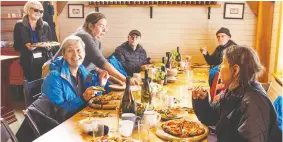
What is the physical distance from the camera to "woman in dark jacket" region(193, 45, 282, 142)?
161 centimetres

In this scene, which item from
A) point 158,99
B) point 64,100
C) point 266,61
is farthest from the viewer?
point 266,61

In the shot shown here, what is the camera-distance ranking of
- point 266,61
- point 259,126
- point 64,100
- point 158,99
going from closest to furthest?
point 259,126 < point 64,100 < point 158,99 < point 266,61

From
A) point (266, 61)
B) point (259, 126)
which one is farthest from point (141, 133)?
point (266, 61)

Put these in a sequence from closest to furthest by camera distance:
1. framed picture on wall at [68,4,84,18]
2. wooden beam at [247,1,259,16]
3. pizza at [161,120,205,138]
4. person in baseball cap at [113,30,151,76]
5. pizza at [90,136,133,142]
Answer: pizza at [90,136,133,142] < pizza at [161,120,205,138] < person in baseball cap at [113,30,151,76] < wooden beam at [247,1,259,16] < framed picture on wall at [68,4,84,18]

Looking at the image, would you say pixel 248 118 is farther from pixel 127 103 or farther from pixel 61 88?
pixel 61 88

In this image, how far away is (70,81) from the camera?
248 cm

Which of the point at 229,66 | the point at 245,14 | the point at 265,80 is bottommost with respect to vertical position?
the point at 265,80

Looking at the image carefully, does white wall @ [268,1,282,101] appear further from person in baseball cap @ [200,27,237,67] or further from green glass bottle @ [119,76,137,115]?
green glass bottle @ [119,76,137,115]

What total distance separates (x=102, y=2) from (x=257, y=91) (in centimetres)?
421

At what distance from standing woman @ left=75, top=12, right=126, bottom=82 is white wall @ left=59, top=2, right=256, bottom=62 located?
245cm

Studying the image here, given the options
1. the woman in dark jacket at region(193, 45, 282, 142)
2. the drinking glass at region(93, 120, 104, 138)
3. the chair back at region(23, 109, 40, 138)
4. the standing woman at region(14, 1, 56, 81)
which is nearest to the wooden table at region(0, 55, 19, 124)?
the standing woman at region(14, 1, 56, 81)

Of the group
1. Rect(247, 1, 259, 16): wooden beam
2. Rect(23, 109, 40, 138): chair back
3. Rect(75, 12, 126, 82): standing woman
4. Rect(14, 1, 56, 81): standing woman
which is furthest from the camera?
Rect(247, 1, 259, 16): wooden beam

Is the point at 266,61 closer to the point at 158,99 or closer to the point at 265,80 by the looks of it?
the point at 265,80

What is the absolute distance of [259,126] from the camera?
5.28ft
